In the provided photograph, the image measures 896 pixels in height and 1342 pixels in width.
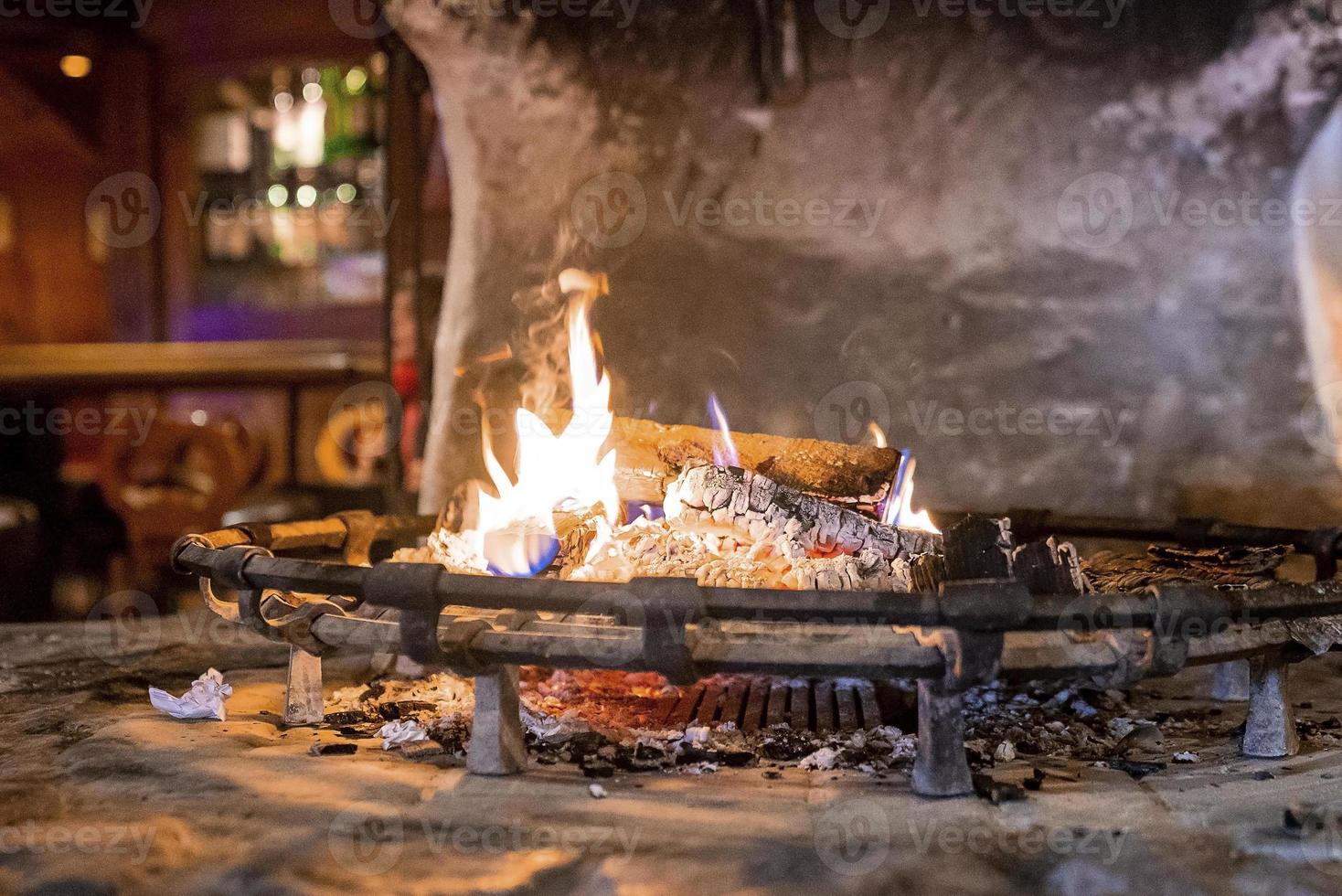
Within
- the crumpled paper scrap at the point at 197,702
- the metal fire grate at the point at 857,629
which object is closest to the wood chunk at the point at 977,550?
the metal fire grate at the point at 857,629

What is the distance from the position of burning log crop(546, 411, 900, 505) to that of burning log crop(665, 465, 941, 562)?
0.15 metres

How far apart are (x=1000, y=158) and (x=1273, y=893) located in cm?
336

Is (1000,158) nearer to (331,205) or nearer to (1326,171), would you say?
(1326,171)

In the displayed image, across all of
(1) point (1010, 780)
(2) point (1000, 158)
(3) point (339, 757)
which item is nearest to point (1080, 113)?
(2) point (1000, 158)

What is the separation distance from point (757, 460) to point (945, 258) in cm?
152

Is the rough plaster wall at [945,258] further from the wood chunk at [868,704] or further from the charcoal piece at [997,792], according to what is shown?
the charcoal piece at [997,792]

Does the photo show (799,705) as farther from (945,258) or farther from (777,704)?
(945,258)

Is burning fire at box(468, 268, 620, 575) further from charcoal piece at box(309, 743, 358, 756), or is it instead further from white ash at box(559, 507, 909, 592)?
charcoal piece at box(309, 743, 358, 756)

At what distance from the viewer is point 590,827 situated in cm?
234

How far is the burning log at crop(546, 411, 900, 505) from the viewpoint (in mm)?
3617

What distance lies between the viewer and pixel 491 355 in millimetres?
4625

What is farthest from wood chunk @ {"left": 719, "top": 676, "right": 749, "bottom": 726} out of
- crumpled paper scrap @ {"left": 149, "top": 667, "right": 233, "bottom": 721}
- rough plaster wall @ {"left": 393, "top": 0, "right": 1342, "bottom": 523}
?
crumpled paper scrap @ {"left": 149, "top": 667, "right": 233, "bottom": 721}

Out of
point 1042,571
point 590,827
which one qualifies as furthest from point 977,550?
point 590,827

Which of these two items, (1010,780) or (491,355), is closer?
(1010,780)
